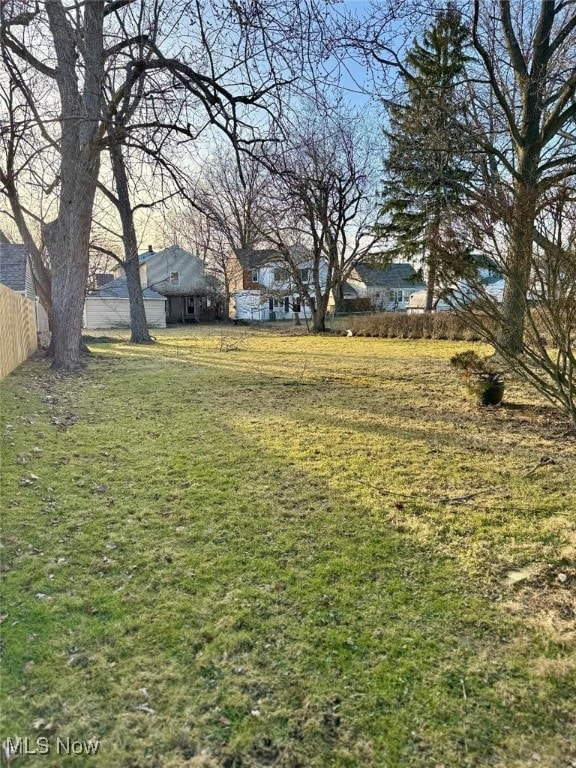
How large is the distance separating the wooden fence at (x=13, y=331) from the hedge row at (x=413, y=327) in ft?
48.9

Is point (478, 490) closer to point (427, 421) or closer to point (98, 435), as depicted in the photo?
point (427, 421)

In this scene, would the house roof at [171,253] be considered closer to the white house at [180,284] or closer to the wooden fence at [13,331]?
the white house at [180,284]

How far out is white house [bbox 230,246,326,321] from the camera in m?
28.8

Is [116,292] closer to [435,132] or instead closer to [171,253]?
[171,253]

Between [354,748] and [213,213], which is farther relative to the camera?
[213,213]

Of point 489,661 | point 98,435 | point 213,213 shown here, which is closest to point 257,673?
point 489,661

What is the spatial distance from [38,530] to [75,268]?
27.6 feet

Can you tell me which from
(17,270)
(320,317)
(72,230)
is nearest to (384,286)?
(320,317)

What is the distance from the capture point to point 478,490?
13.7 ft

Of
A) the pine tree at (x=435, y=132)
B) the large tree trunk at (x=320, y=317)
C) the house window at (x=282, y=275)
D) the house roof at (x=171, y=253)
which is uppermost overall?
the house roof at (x=171, y=253)

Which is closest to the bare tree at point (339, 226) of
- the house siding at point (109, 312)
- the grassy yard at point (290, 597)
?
the house siding at point (109, 312)

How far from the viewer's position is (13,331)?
10.8 metres

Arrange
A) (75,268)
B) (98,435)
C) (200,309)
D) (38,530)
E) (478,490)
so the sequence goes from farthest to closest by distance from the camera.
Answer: (200,309) < (75,268) < (98,435) < (478,490) < (38,530)

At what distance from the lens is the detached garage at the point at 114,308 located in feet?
108
